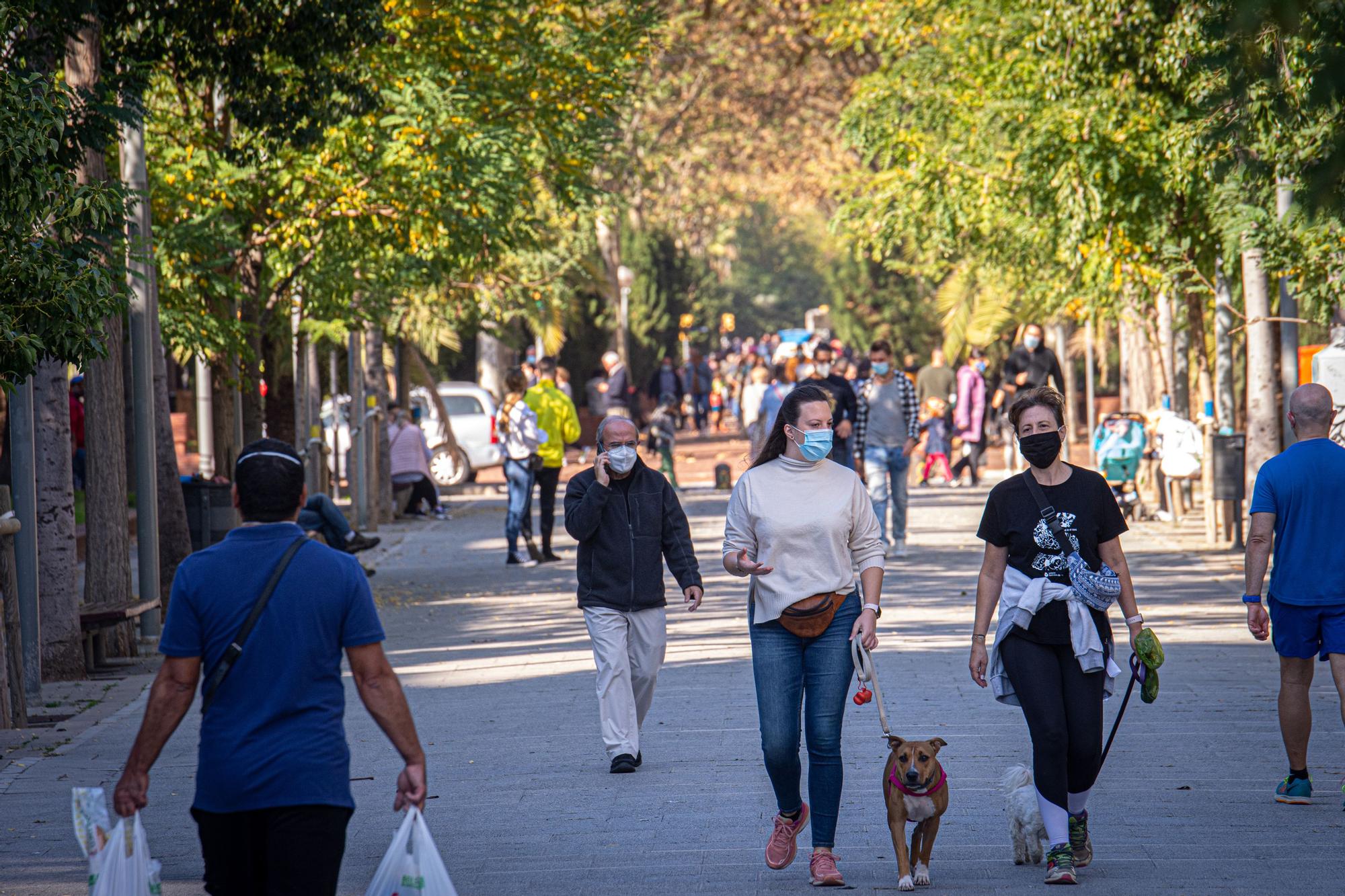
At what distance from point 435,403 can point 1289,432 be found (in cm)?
1552

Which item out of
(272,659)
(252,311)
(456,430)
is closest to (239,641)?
(272,659)

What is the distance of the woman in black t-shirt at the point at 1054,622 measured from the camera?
5.76 m

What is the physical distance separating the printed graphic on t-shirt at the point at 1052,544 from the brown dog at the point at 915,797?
27.0 inches

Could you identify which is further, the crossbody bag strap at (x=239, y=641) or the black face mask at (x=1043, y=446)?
the black face mask at (x=1043, y=446)

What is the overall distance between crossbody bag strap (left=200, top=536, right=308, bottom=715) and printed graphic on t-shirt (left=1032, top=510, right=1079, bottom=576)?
2.76m

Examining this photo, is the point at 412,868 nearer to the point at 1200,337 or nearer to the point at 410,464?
the point at 1200,337

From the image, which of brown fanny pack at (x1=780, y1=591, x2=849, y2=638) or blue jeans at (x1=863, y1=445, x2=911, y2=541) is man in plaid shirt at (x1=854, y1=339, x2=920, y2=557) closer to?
blue jeans at (x1=863, y1=445, x2=911, y2=541)

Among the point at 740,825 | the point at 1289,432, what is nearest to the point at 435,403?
the point at 1289,432

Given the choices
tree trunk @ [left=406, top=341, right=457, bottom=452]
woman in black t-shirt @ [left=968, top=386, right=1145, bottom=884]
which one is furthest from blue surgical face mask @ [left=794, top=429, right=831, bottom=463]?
tree trunk @ [left=406, top=341, right=457, bottom=452]

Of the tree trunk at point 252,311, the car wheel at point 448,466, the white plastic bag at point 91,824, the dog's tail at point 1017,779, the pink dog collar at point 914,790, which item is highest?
the tree trunk at point 252,311

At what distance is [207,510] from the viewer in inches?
535

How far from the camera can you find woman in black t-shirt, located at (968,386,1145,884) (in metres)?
5.76

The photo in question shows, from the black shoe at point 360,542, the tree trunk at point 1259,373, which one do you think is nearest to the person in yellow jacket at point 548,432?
the black shoe at point 360,542

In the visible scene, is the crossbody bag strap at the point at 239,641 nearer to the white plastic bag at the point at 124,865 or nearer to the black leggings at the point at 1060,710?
the white plastic bag at the point at 124,865
